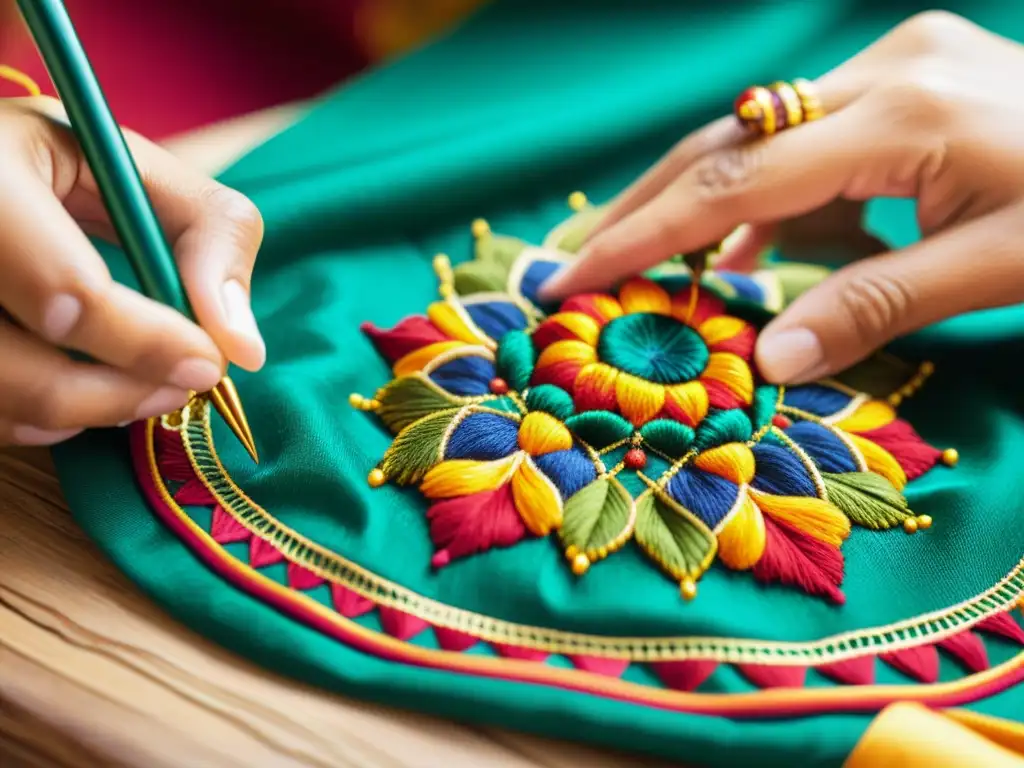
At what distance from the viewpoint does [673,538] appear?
1.63ft

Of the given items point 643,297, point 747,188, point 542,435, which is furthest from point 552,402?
point 747,188

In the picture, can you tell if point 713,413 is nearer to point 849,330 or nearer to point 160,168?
point 849,330

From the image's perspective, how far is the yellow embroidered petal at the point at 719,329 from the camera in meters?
0.61

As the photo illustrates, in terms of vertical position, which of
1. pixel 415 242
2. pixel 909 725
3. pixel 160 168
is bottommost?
pixel 909 725

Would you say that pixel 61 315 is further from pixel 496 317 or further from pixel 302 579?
pixel 496 317

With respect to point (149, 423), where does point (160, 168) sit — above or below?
above

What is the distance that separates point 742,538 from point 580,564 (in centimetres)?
10

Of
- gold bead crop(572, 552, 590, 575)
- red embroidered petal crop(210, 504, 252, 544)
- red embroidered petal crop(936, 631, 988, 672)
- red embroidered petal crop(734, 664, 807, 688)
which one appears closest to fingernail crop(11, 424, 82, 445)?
red embroidered petal crop(210, 504, 252, 544)

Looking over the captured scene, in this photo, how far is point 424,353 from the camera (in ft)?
1.94

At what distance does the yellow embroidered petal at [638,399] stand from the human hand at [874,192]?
0.09m

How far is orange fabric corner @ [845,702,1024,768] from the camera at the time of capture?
0.41 metres

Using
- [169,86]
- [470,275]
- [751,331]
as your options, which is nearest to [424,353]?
[470,275]

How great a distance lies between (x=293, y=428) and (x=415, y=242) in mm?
263

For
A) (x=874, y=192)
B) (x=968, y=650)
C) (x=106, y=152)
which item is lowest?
(x=968, y=650)
